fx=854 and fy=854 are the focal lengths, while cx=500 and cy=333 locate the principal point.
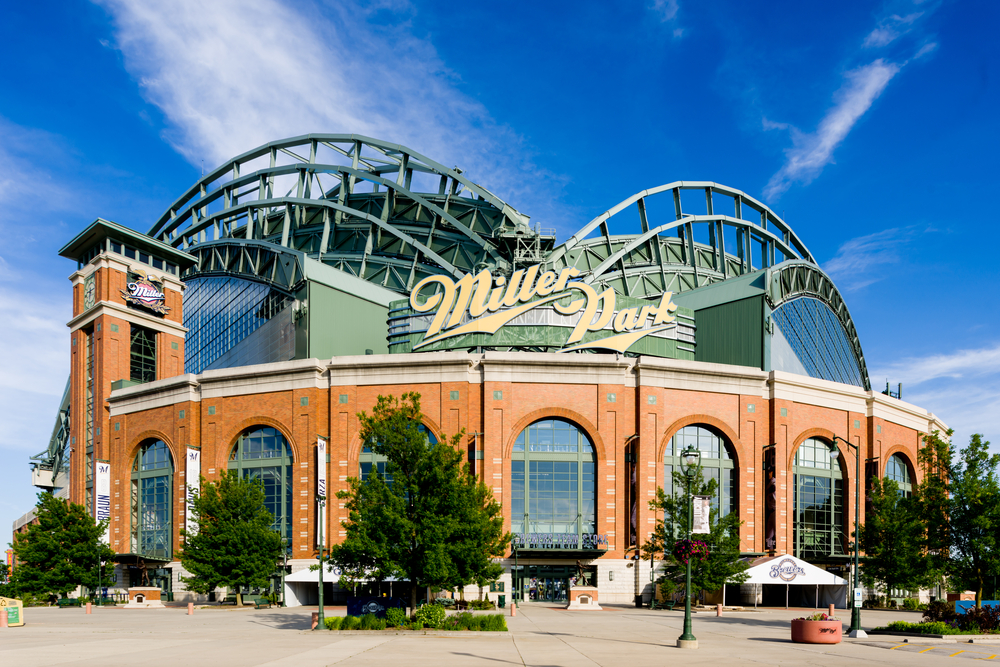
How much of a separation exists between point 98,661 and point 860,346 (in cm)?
9351

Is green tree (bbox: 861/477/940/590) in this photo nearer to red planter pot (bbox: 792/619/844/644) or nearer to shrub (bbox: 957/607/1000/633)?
shrub (bbox: 957/607/1000/633)

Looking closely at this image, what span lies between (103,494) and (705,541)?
4564 cm

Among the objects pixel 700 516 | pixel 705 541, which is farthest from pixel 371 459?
pixel 700 516

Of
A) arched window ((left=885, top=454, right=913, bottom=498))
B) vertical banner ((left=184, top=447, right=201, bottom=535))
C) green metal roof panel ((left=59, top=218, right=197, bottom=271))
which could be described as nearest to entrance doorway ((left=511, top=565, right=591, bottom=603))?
vertical banner ((left=184, top=447, right=201, bottom=535))

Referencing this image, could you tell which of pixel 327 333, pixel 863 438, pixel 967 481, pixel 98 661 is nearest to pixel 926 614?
pixel 967 481

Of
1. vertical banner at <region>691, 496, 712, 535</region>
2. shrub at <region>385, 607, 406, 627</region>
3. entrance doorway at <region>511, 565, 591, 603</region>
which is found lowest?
entrance doorway at <region>511, 565, 591, 603</region>

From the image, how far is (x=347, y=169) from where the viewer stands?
275 ft

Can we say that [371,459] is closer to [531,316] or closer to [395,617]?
[531,316]

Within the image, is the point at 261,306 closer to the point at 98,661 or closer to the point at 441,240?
the point at 441,240

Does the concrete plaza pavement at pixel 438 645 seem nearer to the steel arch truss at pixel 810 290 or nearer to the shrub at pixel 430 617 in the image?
the shrub at pixel 430 617

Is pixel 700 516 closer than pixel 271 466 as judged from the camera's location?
Yes

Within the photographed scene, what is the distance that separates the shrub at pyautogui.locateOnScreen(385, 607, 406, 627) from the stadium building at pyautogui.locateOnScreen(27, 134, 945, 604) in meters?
10.1

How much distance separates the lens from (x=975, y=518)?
3756 cm

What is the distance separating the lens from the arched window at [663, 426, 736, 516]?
5831 centimetres
